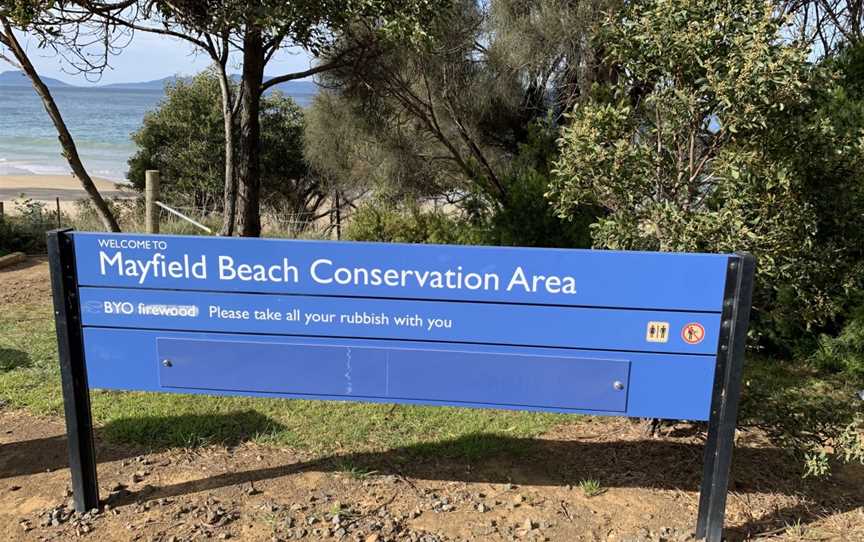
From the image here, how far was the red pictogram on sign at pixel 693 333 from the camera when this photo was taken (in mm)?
2783

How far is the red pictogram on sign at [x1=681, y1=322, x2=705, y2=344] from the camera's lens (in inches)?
110

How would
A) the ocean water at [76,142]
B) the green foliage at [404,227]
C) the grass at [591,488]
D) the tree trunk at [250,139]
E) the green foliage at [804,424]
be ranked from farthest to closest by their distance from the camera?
1. the ocean water at [76,142]
2. the green foliage at [404,227]
3. the tree trunk at [250,139]
4. the grass at [591,488]
5. the green foliage at [804,424]

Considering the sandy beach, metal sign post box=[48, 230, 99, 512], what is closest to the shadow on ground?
metal sign post box=[48, 230, 99, 512]

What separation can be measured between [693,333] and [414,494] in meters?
1.48

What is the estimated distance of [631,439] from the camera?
159 inches

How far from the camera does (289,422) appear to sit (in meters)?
4.17

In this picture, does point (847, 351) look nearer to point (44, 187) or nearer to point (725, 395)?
point (725, 395)

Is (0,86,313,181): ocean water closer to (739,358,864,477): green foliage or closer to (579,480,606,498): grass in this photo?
(579,480,606,498): grass

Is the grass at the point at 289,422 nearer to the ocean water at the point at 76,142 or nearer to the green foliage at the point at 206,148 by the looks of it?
the green foliage at the point at 206,148

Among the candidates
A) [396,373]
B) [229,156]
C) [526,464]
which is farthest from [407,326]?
[229,156]

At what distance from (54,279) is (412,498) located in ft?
6.03

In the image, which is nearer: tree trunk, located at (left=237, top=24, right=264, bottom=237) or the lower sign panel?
the lower sign panel

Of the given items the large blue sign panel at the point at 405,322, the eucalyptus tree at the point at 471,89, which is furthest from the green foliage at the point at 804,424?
the eucalyptus tree at the point at 471,89

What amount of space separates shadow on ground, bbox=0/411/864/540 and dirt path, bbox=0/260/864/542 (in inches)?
0.4
